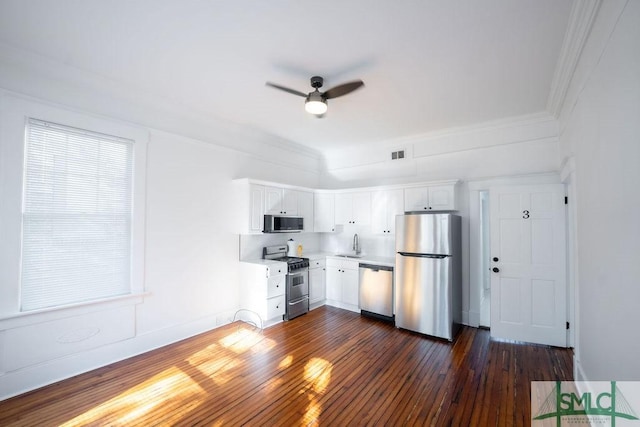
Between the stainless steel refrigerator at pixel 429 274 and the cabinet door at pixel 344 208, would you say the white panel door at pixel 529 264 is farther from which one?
the cabinet door at pixel 344 208

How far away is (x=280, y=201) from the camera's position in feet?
15.5

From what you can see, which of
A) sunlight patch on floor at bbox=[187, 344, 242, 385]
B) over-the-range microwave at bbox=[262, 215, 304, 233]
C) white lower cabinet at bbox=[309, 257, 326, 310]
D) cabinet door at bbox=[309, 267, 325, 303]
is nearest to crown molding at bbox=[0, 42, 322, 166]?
over-the-range microwave at bbox=[262, 215, 304, 233]

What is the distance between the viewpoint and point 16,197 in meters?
2.48

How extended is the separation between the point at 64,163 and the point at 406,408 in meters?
4.06

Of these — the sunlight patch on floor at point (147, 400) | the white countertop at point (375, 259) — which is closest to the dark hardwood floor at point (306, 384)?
the sunlight patch on floor at point (147, 400)

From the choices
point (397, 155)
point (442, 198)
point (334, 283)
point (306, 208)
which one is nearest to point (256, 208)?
point (306, 208)

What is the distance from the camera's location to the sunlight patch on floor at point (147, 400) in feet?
7.18

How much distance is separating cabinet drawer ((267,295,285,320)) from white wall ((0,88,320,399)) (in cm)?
64

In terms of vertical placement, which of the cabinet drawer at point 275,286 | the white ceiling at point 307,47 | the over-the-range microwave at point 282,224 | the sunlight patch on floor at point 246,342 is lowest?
the sunlight patch on floor at point 246,342

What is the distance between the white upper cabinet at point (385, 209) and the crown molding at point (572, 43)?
2.32 meters

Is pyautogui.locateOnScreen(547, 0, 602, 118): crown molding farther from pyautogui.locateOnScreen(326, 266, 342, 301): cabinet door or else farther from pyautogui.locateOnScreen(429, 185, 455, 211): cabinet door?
pyautogui.locateOnScreen(326, 266, 342, 301): cabinet door

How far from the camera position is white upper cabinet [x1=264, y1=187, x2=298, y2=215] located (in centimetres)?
450

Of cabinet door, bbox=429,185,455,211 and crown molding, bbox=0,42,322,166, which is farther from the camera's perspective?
cabinet door, bbox=429,185,455,211

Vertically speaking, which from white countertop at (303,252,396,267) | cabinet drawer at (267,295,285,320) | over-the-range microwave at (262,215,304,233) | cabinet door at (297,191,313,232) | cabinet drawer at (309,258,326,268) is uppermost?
cabinet door at (297,191,313,232)
